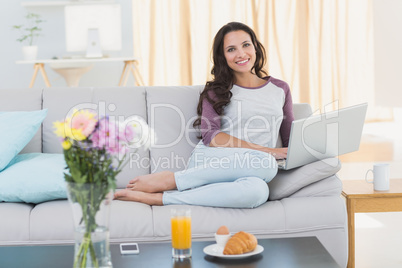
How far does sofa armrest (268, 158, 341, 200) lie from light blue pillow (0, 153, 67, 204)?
0.85 meters

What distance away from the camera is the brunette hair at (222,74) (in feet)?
8.41

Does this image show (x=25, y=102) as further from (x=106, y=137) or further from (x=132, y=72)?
(x=132, y=72)

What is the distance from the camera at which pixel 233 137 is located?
2.52 m

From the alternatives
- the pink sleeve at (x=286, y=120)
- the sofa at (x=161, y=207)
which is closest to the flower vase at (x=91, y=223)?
the sofa at (x=161, y=207)

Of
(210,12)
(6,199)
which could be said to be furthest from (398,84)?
(6,199)

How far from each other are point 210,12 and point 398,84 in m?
2.19

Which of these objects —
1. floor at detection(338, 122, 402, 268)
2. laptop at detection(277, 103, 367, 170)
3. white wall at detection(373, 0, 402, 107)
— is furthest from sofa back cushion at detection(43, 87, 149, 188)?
white wall at detection(373, 0, 402, 107)

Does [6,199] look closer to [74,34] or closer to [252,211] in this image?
[252,211]

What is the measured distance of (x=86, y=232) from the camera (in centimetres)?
135

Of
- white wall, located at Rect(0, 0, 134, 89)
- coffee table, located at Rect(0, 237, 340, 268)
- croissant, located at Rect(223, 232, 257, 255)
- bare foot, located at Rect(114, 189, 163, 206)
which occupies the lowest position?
coffee table, located at Rect(0, 237, 340, 268)

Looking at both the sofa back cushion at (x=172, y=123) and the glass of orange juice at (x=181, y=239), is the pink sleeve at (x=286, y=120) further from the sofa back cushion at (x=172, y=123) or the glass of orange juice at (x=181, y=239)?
the glass of orange juice at (x=181, y=239)

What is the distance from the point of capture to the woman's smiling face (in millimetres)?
2672

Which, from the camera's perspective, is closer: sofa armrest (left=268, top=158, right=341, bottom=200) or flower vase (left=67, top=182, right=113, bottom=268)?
flower vase (left=67, top=182, right=113, bottom=268)

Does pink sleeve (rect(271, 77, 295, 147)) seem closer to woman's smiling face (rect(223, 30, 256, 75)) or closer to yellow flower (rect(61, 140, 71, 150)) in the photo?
woman's smiling face (rect(223, 30, 256, 75))
